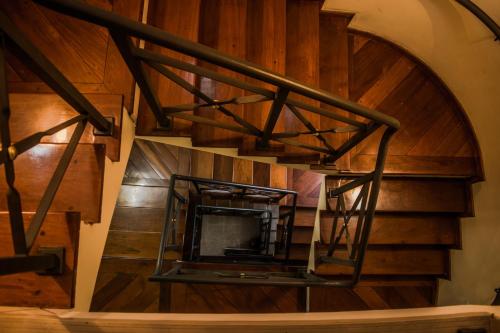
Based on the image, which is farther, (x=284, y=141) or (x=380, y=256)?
(x=380, y=256)

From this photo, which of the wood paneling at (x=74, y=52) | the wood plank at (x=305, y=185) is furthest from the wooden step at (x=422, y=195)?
the wood paneling at (x=74, y=52)

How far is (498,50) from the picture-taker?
1741 mm

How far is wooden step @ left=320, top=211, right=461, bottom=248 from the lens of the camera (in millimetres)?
1897

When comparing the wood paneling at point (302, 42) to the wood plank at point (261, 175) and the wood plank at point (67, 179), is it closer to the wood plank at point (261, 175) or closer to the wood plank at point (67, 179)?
the wood plank at point (261, 175)

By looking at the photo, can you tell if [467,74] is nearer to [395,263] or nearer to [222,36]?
[395,263]

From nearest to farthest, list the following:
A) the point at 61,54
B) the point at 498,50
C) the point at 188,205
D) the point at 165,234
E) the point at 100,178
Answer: the point at 100,178, the point at 61,54, the point at 165,234, the point at 498,50, the point at 188,205

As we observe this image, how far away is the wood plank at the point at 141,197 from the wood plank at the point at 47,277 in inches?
58.3

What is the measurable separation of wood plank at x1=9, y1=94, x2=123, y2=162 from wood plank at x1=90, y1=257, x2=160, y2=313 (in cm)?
135

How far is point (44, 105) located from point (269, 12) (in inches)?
56.4

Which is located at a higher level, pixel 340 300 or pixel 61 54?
pixel 61 54

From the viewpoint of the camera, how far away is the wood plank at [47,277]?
0.79m

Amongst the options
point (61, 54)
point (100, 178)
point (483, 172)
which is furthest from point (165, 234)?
point (483, 172)

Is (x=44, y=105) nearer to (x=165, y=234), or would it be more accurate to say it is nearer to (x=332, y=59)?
(x=165, y=234)

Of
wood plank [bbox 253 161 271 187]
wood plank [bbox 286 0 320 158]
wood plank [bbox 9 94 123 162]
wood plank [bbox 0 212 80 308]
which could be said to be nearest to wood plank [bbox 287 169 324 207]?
wood plank [bbox 253 161 271 187]
